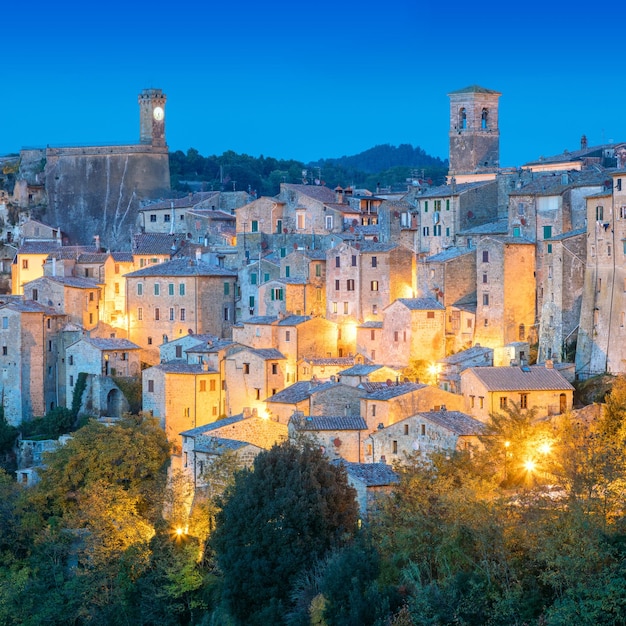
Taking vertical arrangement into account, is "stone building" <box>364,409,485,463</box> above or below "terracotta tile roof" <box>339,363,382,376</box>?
below

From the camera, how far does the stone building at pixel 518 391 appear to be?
133 ft

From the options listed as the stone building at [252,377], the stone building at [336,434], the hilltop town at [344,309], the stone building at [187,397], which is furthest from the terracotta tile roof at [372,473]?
the stone building at [187,397]

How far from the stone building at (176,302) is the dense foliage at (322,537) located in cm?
792

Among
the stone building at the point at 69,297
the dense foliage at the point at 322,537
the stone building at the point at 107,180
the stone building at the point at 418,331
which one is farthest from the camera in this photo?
the stone building at the point at 107,180

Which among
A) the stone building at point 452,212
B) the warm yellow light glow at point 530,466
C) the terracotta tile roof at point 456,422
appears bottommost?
the warm yellow light glow at point 530,466

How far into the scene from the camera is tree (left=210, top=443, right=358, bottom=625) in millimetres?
34594

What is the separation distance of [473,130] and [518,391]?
68.7 ft

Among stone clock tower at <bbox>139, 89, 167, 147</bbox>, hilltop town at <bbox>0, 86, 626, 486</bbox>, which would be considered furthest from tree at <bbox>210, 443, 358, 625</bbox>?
stone clock tower at <bbox>139, 89, 167, 147</bbox>

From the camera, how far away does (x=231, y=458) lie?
40.8 m

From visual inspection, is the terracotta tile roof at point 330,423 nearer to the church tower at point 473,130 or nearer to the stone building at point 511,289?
the stone building at point 511,289

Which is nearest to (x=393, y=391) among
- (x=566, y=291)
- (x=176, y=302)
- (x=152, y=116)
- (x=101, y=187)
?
(x=566, y=291)

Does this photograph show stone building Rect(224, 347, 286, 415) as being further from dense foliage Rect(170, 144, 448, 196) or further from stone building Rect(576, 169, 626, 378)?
dense foliage Rect(170, 144, 448, 196)

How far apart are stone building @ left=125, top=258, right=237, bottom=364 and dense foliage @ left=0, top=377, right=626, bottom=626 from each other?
7921 mm

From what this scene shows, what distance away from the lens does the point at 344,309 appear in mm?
50781
